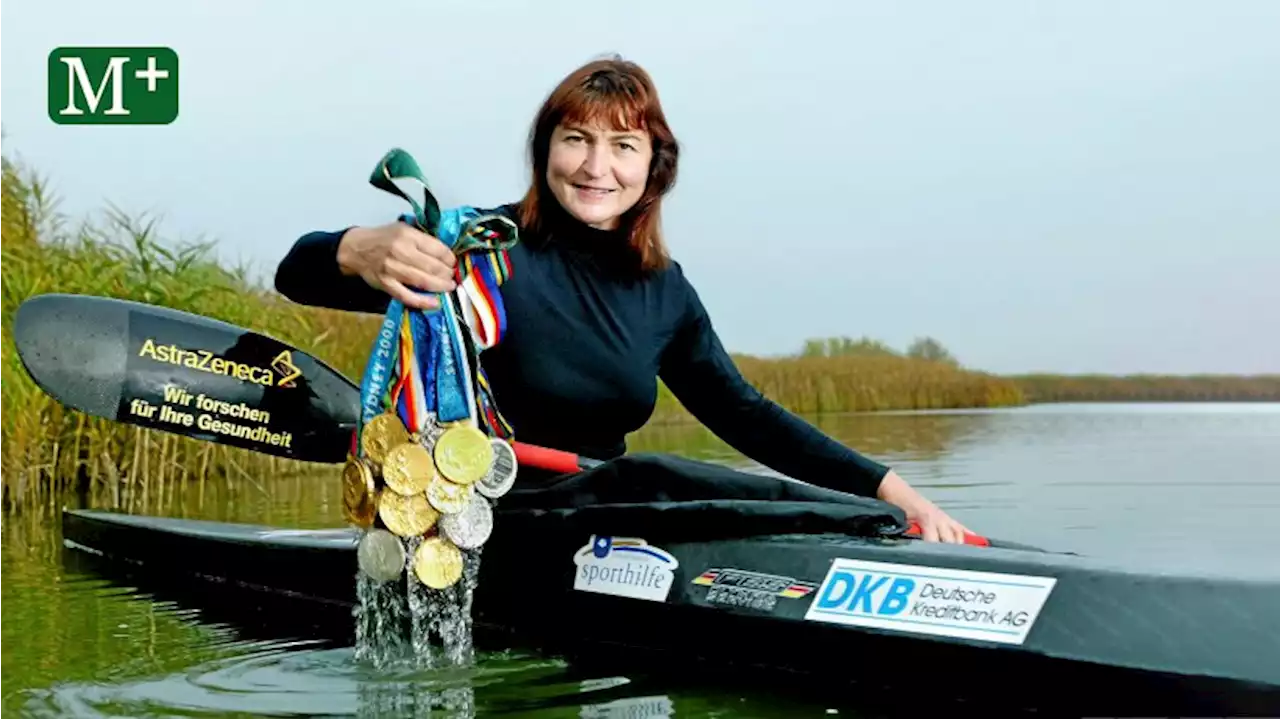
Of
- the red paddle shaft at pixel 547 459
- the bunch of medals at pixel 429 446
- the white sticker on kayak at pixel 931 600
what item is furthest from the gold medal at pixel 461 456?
the white sticker on kayak at pixel 931 600

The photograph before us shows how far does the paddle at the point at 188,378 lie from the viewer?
3.77m

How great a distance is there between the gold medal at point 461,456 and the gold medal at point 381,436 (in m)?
0.08

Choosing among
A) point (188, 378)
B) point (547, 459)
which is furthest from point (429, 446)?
point (188, 378)

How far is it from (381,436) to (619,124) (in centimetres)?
80

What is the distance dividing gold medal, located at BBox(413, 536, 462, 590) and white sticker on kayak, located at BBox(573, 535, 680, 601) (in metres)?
0.30

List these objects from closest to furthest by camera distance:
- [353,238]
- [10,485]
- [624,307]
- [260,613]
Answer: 1. [353,238]
2. [624,307]
3. [260,613]
4. [10,485]

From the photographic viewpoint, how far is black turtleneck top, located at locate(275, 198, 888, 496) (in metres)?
2.83

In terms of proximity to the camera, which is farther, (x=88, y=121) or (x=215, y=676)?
(x=88, y=121)

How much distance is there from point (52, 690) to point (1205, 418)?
15993 mm

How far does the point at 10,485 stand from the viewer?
22.8 ft

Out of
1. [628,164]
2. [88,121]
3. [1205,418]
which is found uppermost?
[88,121]

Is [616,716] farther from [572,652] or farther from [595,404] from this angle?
[595,404]

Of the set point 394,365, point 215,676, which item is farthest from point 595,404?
point 215,676

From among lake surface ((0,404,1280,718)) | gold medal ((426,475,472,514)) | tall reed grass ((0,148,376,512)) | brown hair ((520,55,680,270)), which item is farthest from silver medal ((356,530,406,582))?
tall reed grass ((0,148,376,512))
